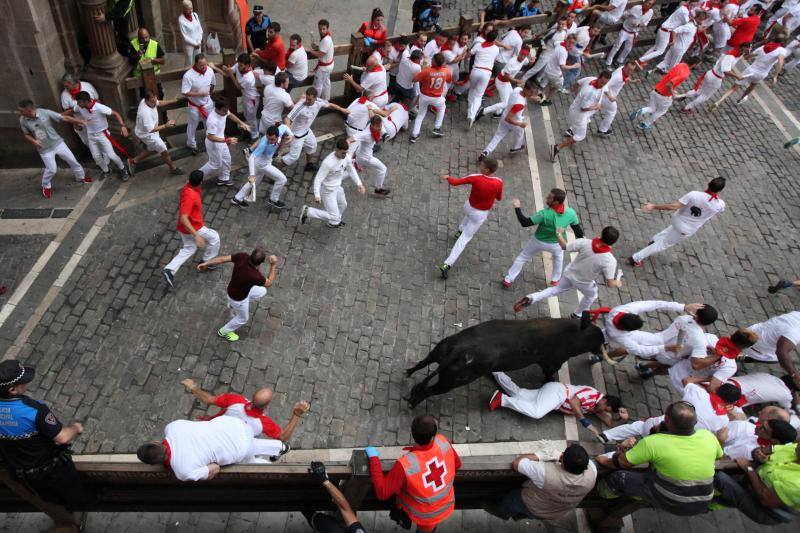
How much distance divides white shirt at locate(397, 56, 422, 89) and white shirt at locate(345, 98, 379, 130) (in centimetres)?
216

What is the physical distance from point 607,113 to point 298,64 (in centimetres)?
715

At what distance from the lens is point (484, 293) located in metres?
8.84

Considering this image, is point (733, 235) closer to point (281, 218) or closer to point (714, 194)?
point (714, 194)

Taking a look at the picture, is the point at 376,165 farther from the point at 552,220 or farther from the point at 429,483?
the point at 429,483

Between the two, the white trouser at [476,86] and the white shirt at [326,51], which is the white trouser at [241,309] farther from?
the white trouser at [476,86]

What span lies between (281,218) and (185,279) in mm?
2034

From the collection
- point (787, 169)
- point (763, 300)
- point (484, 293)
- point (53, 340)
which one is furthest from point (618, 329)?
point (787, 169)

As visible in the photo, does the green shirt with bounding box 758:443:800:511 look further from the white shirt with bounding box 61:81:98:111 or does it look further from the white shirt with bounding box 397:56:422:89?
the white shirt with bounding box 61:81:98:111

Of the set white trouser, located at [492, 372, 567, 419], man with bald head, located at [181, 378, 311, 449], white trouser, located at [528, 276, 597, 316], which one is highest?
man with bald head, located at [181, 378, 311, 449]

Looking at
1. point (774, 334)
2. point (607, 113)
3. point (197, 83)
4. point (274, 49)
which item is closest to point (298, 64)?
point (274, 49)

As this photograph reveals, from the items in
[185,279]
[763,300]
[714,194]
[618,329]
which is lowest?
[763,300]

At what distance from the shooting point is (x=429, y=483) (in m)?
4.65

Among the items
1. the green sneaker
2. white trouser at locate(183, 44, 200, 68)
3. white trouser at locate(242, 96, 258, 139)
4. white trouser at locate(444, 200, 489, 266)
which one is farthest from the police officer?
white trouser at locate(183, 44, 200, 68)

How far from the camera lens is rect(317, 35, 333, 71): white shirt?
11008 millimetres
